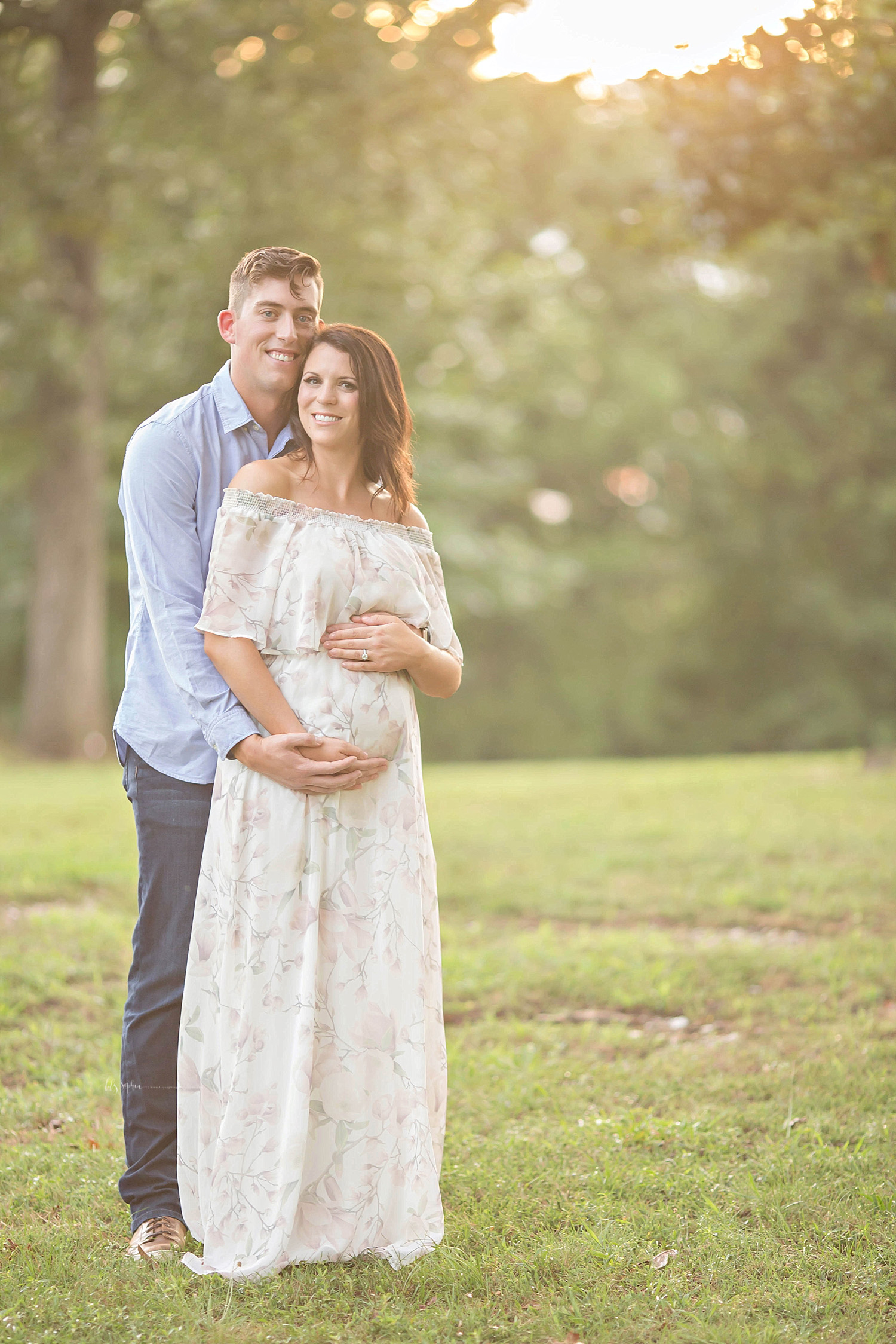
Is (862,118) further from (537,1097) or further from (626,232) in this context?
(537,1097)

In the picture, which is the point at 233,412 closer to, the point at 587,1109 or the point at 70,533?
the point at 587,1109

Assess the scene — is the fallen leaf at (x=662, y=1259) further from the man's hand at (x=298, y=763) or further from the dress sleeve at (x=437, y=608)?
the dress sleeve at (x=437, y=608)

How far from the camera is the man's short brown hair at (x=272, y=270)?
317cm

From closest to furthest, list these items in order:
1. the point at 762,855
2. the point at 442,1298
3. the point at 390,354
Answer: the point at 442,1298 < the point at 390,354 < the point at 762,855

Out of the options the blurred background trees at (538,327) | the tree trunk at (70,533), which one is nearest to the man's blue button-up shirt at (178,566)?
the blurred background trees at (538,327)

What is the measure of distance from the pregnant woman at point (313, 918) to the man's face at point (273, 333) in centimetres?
12

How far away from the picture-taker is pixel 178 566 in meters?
3.16

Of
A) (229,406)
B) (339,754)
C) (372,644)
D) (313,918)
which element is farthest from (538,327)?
(313,918)

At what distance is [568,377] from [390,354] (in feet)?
64.7

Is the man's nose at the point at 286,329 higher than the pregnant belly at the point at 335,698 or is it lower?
higher

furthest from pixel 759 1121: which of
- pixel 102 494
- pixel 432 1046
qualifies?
pixel 102 494

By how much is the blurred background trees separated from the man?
381cm

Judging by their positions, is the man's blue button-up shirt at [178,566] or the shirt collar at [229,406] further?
the shirt collar at [229,406]

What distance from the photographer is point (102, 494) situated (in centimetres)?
1541
